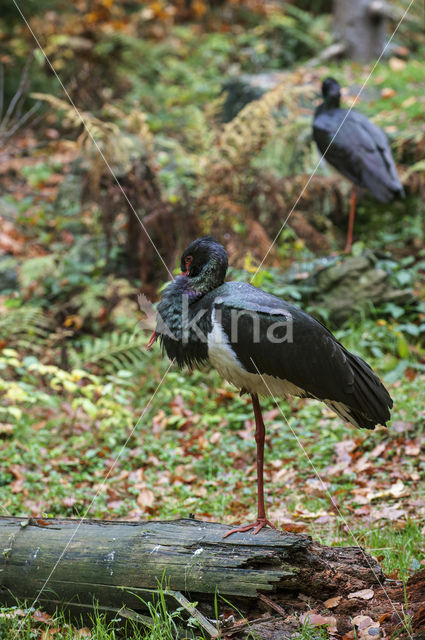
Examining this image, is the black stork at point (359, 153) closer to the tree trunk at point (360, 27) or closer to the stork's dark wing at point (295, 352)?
the stork's dark wing at point (295, 352)

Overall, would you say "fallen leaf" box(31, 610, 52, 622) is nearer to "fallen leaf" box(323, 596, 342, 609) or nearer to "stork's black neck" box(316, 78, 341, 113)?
"fallen leaf" box(323, 596, 342, 609)

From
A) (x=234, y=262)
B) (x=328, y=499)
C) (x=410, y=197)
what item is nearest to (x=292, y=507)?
(x=328, y=499)

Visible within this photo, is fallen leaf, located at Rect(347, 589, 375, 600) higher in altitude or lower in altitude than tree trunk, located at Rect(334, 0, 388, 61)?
lower

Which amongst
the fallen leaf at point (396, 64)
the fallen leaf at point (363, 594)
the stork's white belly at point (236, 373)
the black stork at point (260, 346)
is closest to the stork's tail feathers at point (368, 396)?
the black stork at point (260, 346)

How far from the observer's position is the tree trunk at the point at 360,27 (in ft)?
37.2

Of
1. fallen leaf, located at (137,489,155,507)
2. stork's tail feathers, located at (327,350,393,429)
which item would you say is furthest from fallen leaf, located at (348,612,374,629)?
fallen leaf, located at (137,489,155,507)

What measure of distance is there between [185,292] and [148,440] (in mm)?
2239

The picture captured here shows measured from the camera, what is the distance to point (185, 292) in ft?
11.0

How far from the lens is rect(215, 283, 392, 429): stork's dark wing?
Answer: 306cm

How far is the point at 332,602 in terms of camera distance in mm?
2611

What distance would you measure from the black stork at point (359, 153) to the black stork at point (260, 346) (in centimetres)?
354

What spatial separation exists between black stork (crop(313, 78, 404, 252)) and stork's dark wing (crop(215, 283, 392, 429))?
3636 millimetres

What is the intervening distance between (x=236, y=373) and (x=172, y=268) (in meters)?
3.54

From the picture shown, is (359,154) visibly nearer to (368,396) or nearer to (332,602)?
(368,396)
